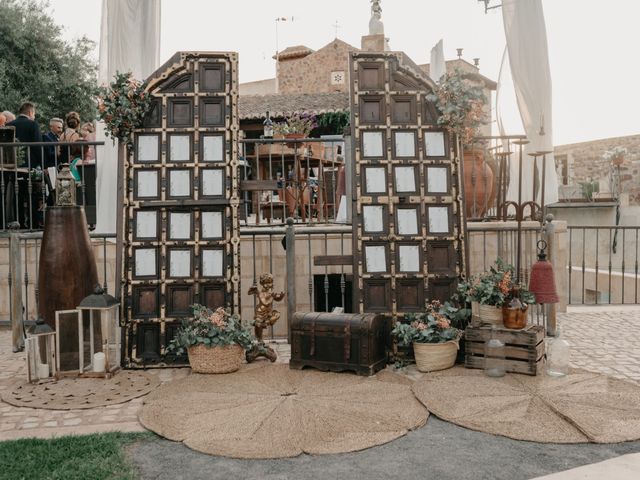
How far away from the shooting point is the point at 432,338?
5168 mm

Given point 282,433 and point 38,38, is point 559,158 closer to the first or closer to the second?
point 38,38

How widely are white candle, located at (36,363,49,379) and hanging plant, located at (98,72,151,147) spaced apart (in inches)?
81.1

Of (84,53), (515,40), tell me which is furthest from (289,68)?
(515,40)

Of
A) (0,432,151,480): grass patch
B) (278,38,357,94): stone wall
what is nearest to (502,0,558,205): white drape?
(0,432,151,480): grass patch

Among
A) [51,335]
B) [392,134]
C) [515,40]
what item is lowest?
[51,335]

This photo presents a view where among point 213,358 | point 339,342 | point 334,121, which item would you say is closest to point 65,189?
point 213,358

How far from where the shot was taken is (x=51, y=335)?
488 centimetres

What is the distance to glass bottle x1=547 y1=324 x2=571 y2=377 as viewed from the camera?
486cm

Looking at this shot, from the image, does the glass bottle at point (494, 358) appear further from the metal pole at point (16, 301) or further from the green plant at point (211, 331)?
the metal pole at point (16, 301)

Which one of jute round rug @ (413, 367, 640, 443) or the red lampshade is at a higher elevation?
the red lampshade

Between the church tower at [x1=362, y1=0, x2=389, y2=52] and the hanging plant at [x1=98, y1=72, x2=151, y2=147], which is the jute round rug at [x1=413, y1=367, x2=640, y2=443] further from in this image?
the church tower at [x1=362, y1=0, x2=389, y2=52]

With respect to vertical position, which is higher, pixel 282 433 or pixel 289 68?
pixel 289 68

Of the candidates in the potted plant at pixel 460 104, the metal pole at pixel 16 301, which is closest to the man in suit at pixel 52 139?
the metal pole at pixel 16 301

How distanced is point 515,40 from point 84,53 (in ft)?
43.1
